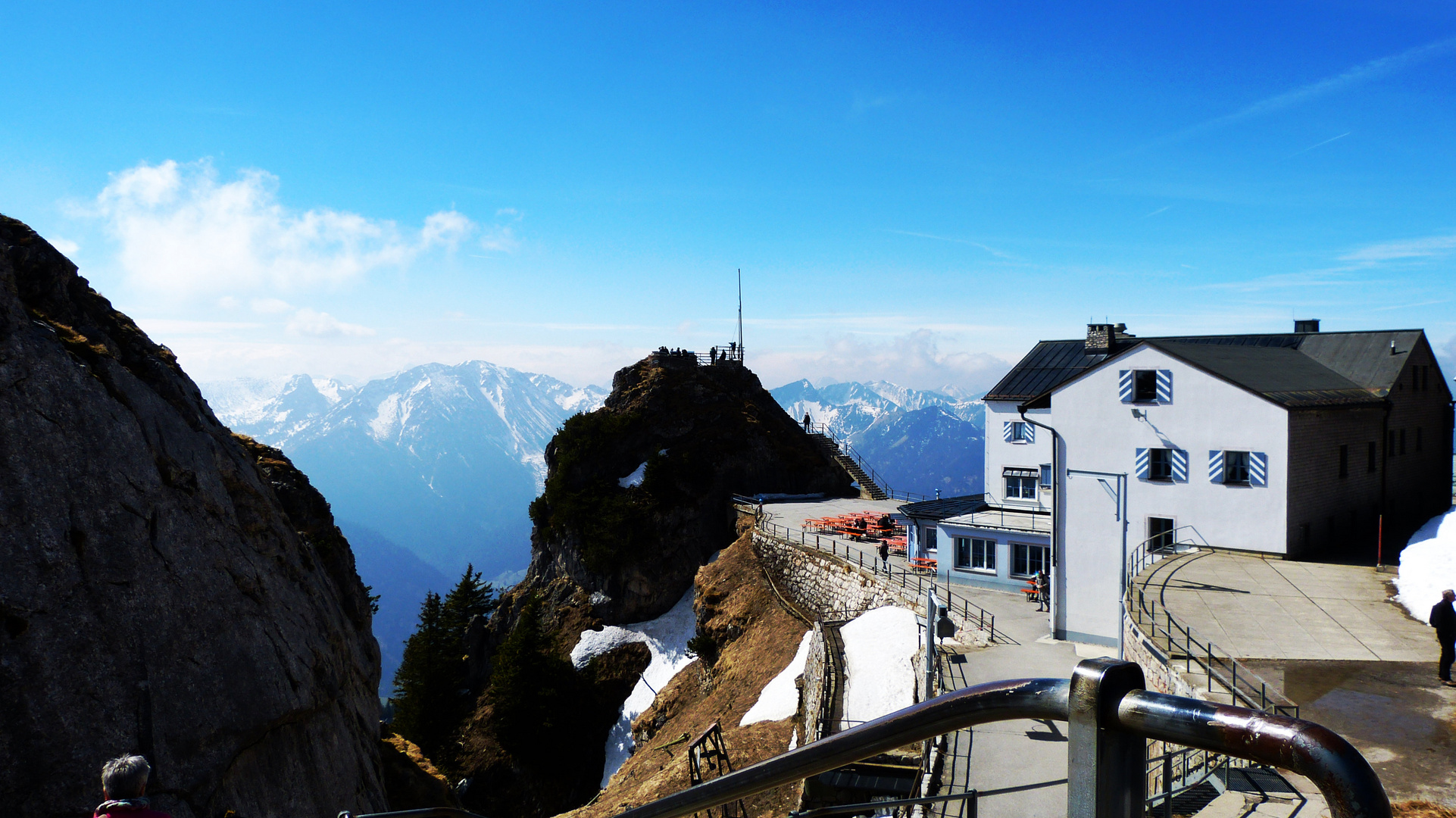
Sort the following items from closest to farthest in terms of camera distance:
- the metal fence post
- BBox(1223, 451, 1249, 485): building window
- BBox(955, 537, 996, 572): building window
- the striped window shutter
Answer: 1. the metal fence post
2. the striped window shutter
3. BBox(1223, 451, 1249, 485): building window
4. BBox(955, 537, 996, 572): building window

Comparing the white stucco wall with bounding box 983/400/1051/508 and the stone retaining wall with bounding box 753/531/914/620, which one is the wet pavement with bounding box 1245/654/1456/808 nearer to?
the stone retaining wall with bounding box 753/531/914/620

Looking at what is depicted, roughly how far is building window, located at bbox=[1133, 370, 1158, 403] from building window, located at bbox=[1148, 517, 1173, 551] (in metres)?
3.49

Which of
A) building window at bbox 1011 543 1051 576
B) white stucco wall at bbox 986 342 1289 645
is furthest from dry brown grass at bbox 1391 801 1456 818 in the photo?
building window at bbox 1011 543 1051 576

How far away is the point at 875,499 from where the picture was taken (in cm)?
5747

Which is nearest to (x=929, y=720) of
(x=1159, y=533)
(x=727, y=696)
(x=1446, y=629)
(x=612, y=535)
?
(x=1446, y=629)

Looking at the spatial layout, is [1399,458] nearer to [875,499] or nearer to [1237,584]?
[1237,584]

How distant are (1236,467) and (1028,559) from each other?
799 centimetres

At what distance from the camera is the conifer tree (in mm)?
46938

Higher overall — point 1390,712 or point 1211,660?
point 1211,660

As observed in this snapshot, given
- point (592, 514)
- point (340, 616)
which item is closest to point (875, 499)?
point (592, 514)

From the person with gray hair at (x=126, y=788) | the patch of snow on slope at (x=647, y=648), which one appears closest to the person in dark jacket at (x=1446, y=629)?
the person with gray hair at (x=126, y=788)

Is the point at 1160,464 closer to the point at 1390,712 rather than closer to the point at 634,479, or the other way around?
the point at 1390,712

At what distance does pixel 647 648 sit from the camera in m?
50.2

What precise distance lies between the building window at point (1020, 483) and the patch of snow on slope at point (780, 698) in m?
17.9
